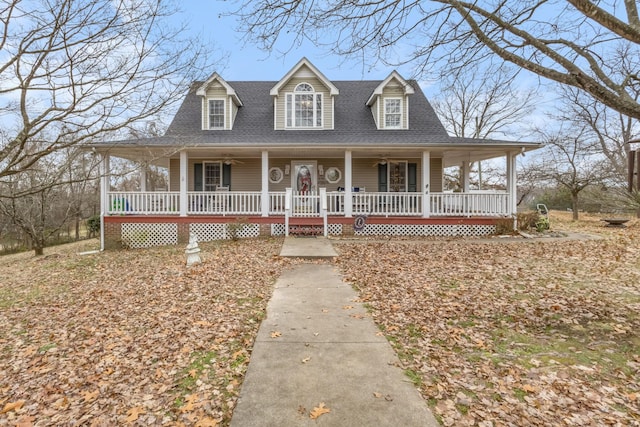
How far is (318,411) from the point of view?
2572mm

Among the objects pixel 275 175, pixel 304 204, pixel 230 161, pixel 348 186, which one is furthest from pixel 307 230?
pixel 230 161

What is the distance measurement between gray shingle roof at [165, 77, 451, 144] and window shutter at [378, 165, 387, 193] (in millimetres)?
1629

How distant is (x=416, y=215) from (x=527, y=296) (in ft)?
23.0

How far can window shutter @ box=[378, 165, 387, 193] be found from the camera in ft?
47.9

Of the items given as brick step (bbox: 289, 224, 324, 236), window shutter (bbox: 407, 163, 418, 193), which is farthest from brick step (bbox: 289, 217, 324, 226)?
window shutter (bbox: 407, 163, 418, 193)

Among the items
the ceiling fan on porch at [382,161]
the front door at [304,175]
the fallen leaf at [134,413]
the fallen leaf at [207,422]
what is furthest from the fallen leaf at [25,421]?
the ceiling fan on porch at [382,161]

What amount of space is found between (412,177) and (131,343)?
42.1 ft

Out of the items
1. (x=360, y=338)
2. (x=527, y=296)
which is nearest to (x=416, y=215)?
(x=527, y=296)

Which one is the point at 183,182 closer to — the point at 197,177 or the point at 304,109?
the point at 197,177

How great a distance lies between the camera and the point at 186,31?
7.05 metres

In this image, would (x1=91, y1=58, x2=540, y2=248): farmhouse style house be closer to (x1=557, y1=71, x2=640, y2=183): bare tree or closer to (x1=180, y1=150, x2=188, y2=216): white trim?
(x1=180, y1=150, x2=188, y2=216): white trim

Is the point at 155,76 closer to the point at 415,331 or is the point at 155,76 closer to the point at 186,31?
the point at 186,31

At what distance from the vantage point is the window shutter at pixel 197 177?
14.4m

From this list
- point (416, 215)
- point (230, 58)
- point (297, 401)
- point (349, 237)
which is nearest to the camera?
point (297, 401)
